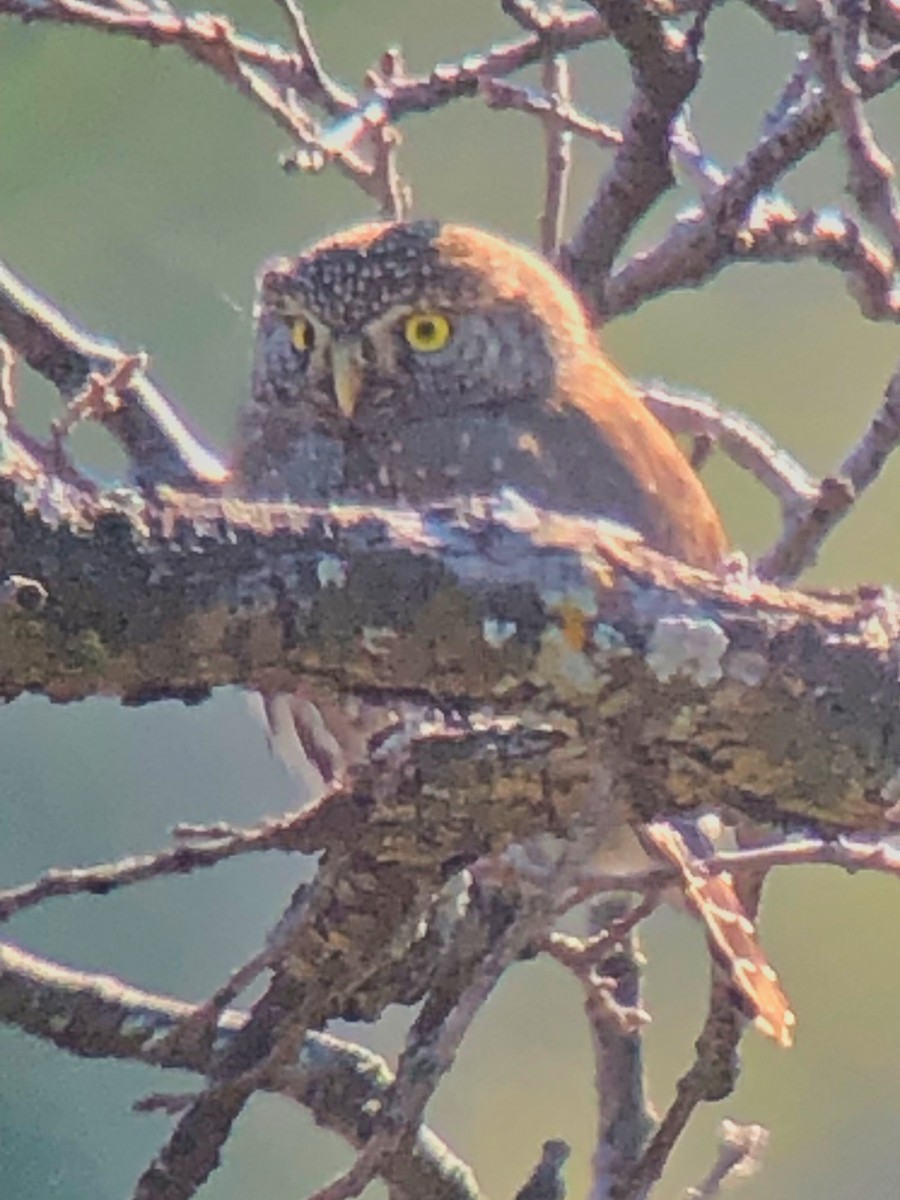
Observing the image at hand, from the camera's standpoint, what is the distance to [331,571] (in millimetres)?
814

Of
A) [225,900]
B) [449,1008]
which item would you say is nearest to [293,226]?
[225,900]

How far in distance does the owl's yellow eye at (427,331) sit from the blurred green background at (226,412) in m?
0.96

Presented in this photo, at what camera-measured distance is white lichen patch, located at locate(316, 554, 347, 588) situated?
32.0 inches

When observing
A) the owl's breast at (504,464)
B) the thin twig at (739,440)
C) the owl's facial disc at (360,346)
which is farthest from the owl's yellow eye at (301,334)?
the thin twig at (739,440)

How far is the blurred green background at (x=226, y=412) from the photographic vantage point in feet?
9.29

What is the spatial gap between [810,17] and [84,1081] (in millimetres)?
2141

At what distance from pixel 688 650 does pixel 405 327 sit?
107cm

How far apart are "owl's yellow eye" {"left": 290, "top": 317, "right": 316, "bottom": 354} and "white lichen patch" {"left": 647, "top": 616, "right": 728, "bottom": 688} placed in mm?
1075

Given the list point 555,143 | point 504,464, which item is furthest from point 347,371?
point 555,143

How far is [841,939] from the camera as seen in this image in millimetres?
2941

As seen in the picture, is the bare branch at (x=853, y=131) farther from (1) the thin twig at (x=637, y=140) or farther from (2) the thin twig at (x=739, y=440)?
(2) the thin twig at (x=739, y=440)

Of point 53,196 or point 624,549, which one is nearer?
point 624,549

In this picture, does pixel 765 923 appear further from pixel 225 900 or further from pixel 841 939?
pixel 225 900

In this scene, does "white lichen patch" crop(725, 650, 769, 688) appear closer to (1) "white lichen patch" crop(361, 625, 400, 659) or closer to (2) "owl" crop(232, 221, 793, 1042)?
(1) "white lichen patch" crop(361, 625, 400, 659)
